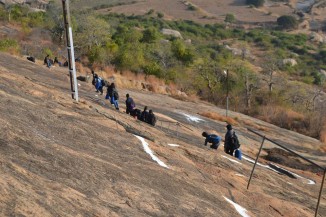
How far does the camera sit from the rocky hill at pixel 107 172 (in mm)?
7980

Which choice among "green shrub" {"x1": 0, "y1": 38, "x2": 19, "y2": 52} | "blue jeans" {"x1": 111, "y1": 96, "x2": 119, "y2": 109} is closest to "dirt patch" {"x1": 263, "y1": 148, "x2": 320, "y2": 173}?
"blue jeans" {"x1": 111, "y1": 96, "x2": 119, "y2": 109}

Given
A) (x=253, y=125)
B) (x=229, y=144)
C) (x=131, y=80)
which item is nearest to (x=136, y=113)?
(x=229, y=144)

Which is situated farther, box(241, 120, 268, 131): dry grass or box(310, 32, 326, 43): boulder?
box(310, 32, 326, 43): boulder

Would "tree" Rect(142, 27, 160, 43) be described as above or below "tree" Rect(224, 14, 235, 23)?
below

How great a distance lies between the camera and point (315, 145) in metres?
32.0

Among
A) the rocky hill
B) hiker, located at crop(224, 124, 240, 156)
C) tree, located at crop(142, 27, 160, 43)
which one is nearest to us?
the rocky hill

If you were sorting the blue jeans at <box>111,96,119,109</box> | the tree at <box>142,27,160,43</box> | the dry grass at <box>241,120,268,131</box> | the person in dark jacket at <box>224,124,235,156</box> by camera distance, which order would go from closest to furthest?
the person in dark jacket at <box>224,124,235,156</box> < the blue jeans at <box>111,96,119,109</box> < the dry grass at <box>241,120,268,131</box> < the tree at <box>142,27,160,43</box>

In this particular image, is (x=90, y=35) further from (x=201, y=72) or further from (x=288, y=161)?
(x=288, y=161)

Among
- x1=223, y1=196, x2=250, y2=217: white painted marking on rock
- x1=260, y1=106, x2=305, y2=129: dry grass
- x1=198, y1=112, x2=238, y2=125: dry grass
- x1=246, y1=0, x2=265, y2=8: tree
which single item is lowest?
x1=260, y1=106, x2=305, y2=129: dry grass

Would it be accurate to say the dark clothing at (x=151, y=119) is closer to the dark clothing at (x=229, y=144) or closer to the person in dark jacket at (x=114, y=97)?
the person in dark jacket at (x=114, y=97)

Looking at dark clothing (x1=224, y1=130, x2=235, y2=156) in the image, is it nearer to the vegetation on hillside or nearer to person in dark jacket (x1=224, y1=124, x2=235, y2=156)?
person in dark jacket (x1=224, y1=124, x2=235, y2=156)

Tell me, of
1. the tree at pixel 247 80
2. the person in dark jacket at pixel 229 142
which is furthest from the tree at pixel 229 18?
the person in dark jacket at pixel 229 142

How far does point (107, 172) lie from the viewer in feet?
32.7

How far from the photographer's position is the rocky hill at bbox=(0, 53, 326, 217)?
798 cm
